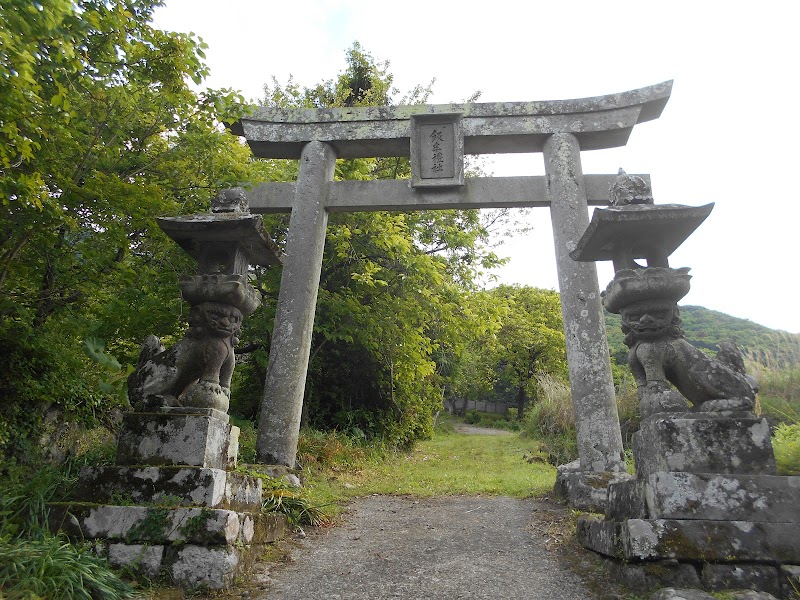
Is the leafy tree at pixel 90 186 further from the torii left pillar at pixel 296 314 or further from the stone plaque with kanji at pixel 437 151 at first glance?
the stone plaque with kanji at pixel 437 151

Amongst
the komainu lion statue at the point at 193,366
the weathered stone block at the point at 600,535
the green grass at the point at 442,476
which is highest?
the komainu lion statue at the point at 193,366

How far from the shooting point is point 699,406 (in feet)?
11.3

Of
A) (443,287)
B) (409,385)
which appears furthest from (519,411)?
(443,287)

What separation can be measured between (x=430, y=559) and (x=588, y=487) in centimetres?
220

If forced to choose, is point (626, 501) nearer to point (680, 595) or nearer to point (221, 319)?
point (680, 595)

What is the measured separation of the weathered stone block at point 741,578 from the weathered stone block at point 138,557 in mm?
3124

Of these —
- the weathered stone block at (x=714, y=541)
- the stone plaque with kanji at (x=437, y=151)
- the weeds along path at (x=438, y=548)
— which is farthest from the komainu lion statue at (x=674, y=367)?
the stone plaque with kanji at (x=437, y=151)

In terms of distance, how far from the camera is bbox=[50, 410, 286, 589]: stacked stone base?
3082 mm

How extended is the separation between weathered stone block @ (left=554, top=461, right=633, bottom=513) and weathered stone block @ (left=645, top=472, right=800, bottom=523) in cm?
198

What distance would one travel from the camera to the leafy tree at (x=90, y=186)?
148 inches

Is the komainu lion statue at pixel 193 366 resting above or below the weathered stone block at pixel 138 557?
above

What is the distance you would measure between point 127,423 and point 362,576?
6.31ft

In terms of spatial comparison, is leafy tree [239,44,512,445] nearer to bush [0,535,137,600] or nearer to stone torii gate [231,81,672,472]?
stone torii gate [231,81,672,472]

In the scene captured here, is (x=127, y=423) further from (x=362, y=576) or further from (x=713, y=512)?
(x=713, y=512)
